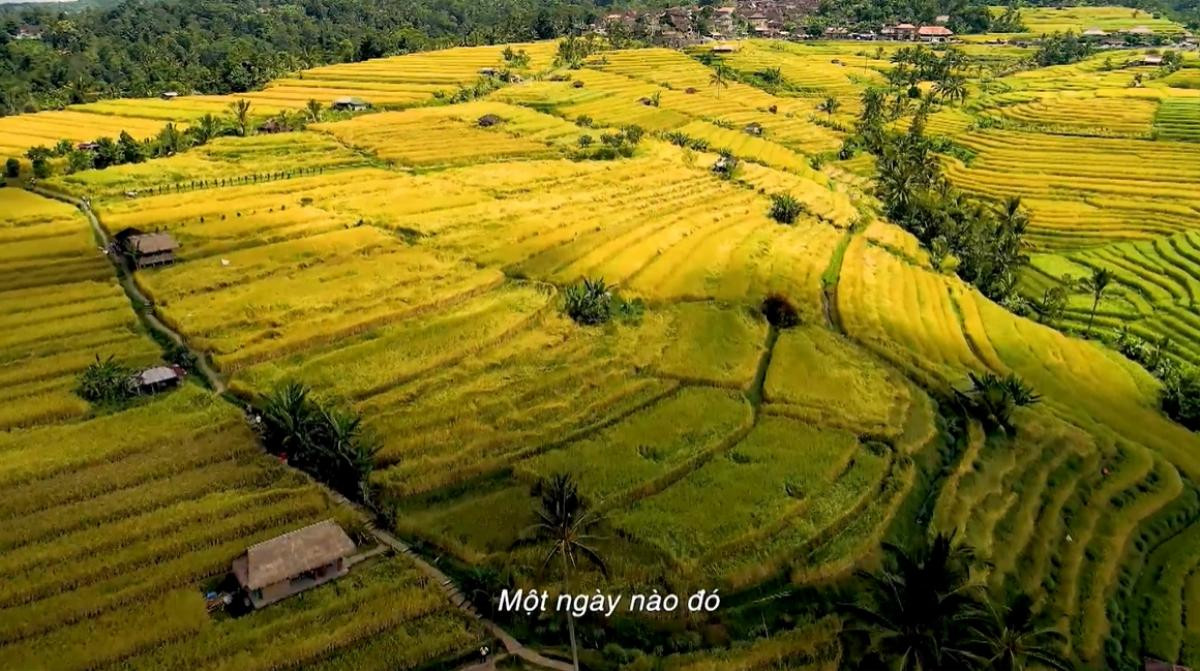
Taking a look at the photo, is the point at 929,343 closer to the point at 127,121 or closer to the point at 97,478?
the point at 97,478

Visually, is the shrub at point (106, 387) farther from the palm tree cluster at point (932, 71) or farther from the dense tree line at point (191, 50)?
the palm tree cluster at point (932, 71)

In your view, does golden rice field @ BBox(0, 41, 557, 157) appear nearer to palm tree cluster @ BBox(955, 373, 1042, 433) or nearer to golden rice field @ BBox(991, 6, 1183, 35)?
palm tree cluster @ BBox(955, 373, 1042, 433)

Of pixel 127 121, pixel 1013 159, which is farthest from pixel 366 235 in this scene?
pixel 1013 159

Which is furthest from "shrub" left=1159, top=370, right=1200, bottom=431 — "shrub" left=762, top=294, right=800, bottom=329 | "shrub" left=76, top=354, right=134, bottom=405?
"shrub" left=76, top=354, right=134, bottom=405

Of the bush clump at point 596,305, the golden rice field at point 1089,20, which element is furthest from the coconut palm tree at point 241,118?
the golden rice field at point 1089,20

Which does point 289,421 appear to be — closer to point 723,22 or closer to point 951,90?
point 951,90
